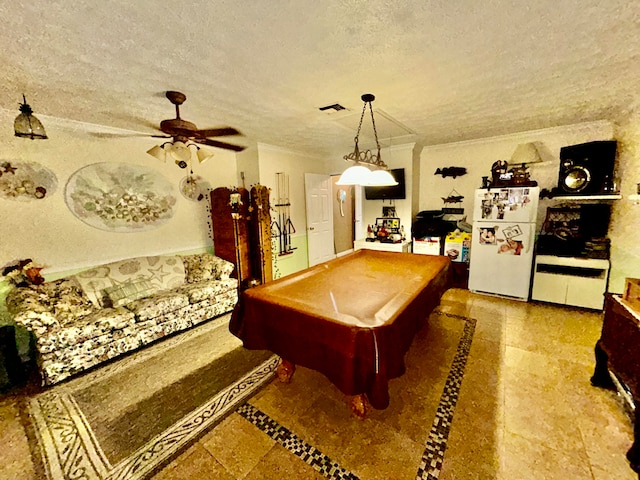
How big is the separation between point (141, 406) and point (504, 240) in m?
4.55

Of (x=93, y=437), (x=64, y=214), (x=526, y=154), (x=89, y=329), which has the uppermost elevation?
(x=526, y=154)

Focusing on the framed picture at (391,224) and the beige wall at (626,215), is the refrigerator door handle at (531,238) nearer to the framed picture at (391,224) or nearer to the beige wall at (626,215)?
the beige wall at (626,215)

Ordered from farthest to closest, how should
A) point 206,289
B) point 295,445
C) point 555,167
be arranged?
1. point 555,167
2. point 206,289
3. point 295,445

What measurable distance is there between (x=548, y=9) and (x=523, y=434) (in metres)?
2.47

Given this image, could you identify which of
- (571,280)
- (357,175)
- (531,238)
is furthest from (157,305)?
(571,280)

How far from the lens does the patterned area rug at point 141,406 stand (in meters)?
1.61

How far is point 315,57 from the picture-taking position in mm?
1770

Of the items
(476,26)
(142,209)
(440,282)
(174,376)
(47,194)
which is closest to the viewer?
(476,26)

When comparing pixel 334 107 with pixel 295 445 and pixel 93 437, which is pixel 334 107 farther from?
pixel 93 437

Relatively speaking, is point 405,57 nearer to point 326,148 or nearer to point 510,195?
point 510,195

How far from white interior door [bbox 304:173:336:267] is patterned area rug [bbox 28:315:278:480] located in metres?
2.97

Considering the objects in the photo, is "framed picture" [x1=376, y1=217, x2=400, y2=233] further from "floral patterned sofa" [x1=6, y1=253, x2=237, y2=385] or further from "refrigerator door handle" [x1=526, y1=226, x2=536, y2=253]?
"floral patterned sofa" [x1=6, y1=253, x2=237, y2=385]

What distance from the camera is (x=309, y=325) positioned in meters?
1.67

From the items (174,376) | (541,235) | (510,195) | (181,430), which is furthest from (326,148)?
(181,430)
